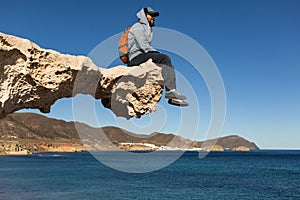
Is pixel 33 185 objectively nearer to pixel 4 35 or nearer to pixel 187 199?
pixel 187 199

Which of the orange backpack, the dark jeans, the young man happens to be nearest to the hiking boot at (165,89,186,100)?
the young man

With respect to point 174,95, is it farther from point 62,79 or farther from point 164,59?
point 62,79

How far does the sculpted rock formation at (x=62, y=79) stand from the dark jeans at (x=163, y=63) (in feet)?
0.78

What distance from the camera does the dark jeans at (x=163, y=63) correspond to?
6766 millimetres

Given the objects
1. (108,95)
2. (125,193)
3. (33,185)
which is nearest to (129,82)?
(108,95)

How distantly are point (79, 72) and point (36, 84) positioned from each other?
101 centimetres

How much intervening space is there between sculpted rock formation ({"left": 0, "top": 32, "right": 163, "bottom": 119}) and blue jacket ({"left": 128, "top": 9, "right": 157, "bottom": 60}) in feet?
1.67

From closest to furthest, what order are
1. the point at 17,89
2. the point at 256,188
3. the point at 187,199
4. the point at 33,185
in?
the point at 17,89
the point at 187,199
the point at 33,185
the point at 256,188

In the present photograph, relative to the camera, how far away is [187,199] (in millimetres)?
47750

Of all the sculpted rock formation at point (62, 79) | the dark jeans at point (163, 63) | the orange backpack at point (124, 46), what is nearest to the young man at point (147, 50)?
the dark jeans at point (163, 63)

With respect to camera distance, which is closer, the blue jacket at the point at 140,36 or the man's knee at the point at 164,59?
the blue jacket at the point at 140,36

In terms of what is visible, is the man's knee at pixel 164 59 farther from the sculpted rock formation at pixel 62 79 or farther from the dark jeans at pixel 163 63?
the sculpted rock formation at pixel 62 79

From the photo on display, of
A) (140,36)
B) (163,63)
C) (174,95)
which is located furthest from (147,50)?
(174,95)

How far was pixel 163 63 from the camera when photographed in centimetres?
689
